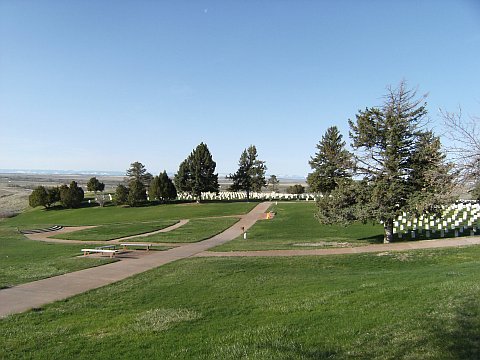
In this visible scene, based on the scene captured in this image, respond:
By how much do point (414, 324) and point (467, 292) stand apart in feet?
8.05

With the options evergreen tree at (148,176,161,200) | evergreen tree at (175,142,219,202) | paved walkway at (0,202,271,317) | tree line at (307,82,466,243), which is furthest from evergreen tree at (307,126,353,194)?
evergreen tree at (148,176,161,200)

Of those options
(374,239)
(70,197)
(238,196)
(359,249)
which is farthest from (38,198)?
(359,249)

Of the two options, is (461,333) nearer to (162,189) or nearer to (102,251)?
(102,251)

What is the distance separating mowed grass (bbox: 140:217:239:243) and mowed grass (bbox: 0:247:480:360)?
1395cm

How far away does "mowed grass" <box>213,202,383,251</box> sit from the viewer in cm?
2444

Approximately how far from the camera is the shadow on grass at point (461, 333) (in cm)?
575

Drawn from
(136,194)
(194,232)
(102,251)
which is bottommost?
(194,232)

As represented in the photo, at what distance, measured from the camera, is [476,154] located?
23.4 ft

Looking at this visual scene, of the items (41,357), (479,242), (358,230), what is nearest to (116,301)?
(41,357)

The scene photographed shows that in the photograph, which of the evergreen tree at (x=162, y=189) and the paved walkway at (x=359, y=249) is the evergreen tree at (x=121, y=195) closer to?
the evergreen tree at (x=162, y=189)

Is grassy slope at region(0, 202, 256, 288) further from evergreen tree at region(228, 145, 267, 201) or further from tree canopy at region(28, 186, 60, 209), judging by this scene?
evergreen tree at region(228, 145, 267, 201)

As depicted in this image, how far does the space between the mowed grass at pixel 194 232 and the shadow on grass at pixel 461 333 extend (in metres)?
20.9

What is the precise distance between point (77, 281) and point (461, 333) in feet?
40.2

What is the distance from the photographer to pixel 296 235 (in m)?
30.4
